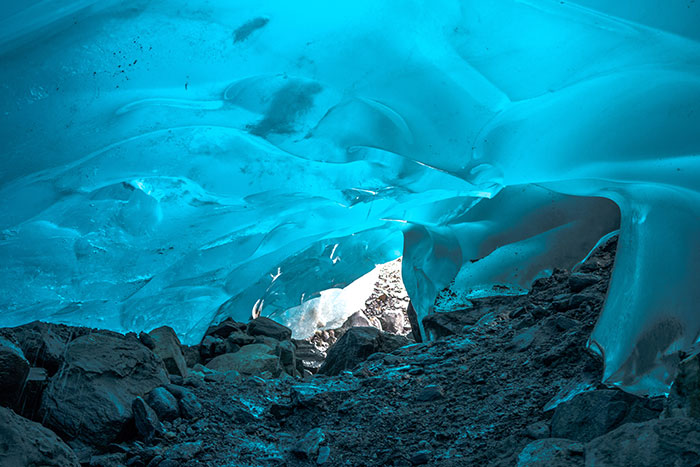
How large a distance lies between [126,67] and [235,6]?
61 centimetres

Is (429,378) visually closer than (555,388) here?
No

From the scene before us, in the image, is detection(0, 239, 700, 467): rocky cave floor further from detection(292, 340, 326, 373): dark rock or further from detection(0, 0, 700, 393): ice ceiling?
detection(292, 340, 326, 373): dark rock

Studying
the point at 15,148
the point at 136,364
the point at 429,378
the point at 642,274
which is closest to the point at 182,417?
the point at 136,364

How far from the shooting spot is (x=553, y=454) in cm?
158

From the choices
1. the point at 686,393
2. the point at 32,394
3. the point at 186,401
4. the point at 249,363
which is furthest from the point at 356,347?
the point at 686,393

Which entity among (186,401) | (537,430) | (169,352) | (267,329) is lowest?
(267,329)

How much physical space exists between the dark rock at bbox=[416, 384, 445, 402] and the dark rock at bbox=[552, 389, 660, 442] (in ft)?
2.54

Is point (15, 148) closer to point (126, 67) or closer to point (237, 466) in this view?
point (126, 67)

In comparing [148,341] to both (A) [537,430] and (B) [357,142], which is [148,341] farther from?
(A) [537,430]

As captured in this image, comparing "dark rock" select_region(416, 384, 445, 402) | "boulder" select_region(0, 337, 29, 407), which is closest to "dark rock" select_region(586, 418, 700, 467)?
"dark rock" select_region(416, 384, 445, 402)

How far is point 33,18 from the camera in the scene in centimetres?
237

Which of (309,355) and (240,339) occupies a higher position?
(240,339)

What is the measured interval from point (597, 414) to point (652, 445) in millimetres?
517

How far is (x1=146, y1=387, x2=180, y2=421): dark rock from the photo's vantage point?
9.20 feet
